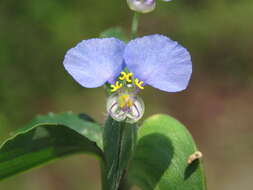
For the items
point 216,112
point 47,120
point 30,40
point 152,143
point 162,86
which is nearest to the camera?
point 162,86

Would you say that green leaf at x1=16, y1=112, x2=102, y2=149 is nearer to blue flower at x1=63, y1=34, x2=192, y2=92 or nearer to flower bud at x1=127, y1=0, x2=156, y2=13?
blue flower at x1=63, y1=34, x2=192, y2=92

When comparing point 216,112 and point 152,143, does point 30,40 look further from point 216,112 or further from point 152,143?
point 152,143

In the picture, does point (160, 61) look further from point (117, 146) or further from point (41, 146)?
point (41, 146)

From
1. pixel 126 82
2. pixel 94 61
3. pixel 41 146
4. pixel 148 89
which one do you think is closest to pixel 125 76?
pixel 126 82

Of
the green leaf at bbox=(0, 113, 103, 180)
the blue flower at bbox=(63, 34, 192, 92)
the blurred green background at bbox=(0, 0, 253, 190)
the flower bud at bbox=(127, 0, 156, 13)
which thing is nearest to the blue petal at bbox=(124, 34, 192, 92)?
the blue flower at bbox=(63, 34, 192, 92)

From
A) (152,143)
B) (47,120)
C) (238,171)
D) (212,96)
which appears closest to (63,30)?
(212,96)
